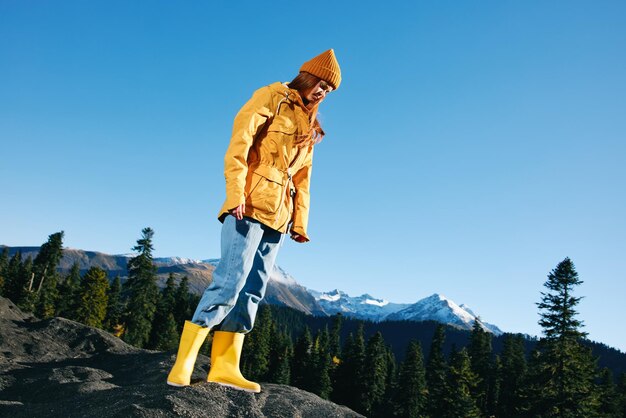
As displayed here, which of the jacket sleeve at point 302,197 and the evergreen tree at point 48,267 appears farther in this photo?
A: the evergreen tree at point 48,267

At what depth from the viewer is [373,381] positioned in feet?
176

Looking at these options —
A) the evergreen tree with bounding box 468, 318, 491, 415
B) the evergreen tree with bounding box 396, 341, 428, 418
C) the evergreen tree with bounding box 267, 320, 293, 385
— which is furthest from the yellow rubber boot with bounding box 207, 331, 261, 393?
the evergreen tree with bounding box 468, 318, 491, 415

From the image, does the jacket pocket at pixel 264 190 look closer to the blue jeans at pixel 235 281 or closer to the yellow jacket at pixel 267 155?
the yellow jacket at pixel 267 155

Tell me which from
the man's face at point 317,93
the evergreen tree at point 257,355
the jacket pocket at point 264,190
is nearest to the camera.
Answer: the jacket pocket at point 264,190

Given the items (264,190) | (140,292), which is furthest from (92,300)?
(264,190)

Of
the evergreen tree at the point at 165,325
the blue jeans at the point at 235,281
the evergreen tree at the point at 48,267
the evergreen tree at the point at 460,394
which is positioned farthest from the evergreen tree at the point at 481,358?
the blue jeans at the point at 235,281

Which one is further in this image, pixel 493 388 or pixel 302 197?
pixel 493 388

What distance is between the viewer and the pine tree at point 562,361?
28047 millimetres

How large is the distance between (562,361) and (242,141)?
106 feet

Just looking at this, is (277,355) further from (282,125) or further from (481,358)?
(282,125)

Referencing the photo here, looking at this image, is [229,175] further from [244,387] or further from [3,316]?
[3,316]

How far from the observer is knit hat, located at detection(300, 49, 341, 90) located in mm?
4660

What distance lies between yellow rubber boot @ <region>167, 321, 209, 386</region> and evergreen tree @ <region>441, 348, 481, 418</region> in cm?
3570

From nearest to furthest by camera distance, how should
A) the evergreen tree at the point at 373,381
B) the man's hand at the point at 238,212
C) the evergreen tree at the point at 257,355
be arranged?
the man's hand at the point at 238,212, the evergreen tree at the point at 373,381, the evergreen tree at the point at 257,355
